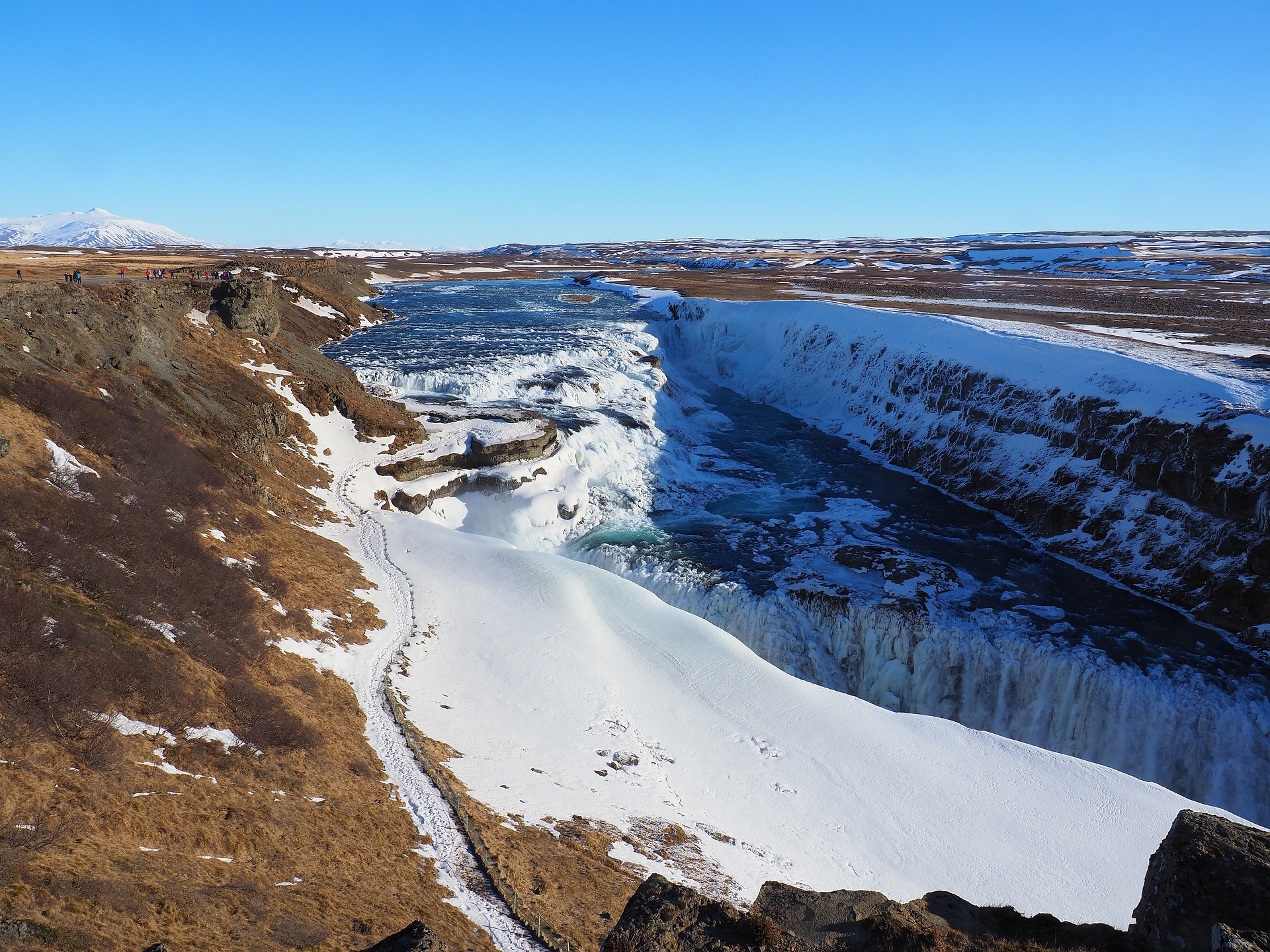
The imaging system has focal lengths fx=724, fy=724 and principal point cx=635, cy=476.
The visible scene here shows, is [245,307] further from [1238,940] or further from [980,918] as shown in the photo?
[1238,940]

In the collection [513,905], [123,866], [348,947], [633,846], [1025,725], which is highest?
[123,866]

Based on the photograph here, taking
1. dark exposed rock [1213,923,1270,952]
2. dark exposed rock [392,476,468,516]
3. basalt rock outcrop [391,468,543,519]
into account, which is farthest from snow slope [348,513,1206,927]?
basalt rock outcrop [391,468,543,519]

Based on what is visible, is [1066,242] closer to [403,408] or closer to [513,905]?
[403,408]

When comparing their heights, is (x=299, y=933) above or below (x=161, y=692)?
below

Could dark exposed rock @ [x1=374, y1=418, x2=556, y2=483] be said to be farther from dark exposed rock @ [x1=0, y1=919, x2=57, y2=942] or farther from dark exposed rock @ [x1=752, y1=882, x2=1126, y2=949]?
dark exposed rock @ [x1=752, y1=882, x2=1126, y2=949]

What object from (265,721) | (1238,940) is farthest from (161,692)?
(1238,940)

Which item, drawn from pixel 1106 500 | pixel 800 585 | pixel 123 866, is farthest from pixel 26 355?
pixel 1106 500
